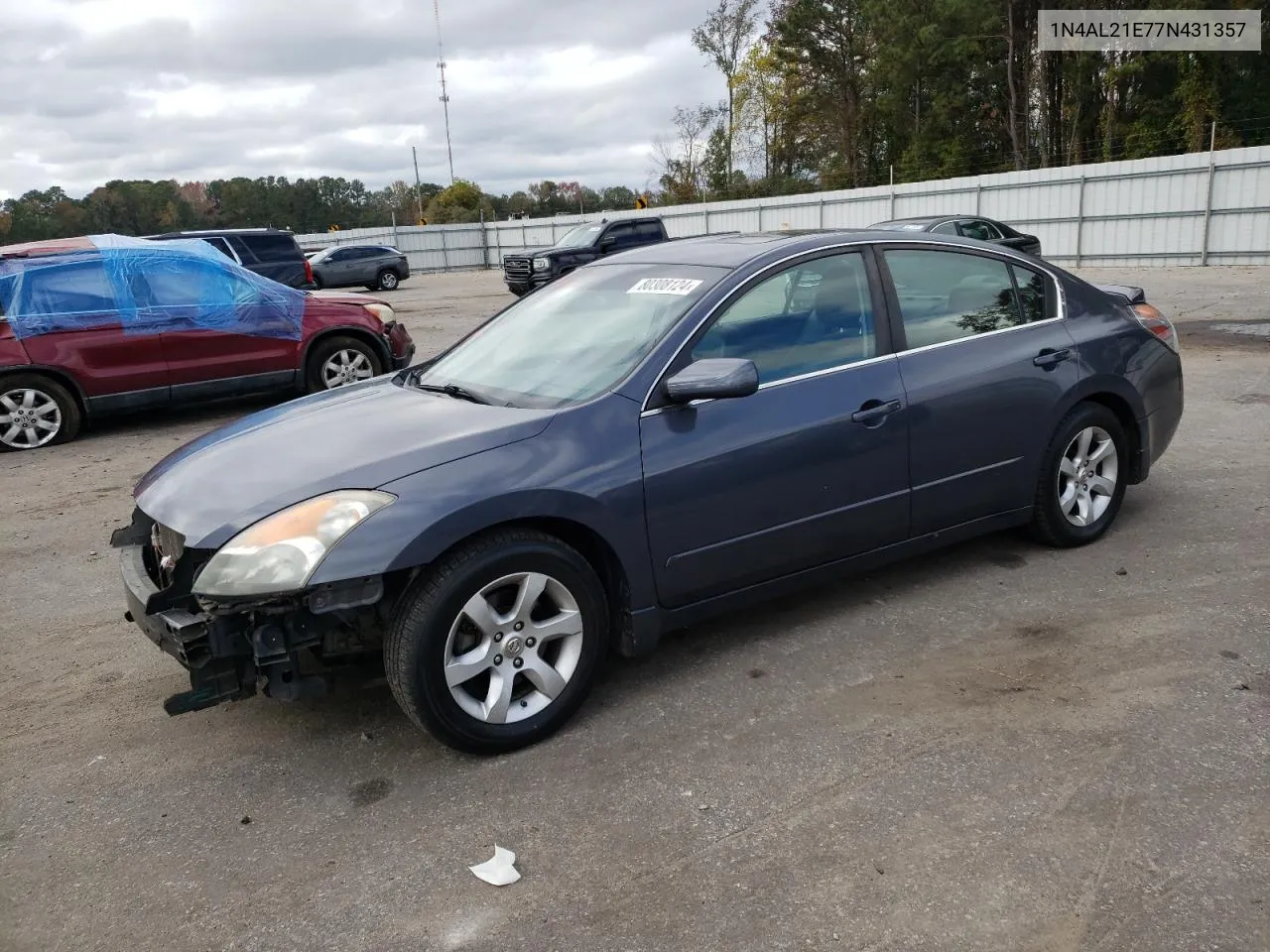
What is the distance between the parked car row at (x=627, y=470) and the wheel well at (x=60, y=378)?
566 cm

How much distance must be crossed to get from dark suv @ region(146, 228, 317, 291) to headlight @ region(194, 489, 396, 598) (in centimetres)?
1292

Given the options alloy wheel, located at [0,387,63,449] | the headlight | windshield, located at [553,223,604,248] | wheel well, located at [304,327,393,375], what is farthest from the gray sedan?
the headlight

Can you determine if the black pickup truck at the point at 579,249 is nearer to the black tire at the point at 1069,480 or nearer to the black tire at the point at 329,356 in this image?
the black tire at the point at 329,356

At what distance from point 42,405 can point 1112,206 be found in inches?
890

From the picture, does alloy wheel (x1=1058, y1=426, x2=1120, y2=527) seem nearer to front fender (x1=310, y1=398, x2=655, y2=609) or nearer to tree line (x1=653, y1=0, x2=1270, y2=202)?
front fender (x1=310, y1=398, x2=655, y2=609)

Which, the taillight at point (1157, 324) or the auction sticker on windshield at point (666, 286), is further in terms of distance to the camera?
the taillight at point (1157, 324)

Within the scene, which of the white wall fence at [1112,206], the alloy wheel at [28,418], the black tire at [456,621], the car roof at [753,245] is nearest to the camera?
the black tire at [456,621]

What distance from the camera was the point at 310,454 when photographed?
3.38 metres

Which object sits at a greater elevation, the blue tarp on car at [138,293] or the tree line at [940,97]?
the tree line at [940,97]

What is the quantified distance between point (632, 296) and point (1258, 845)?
2.77 meters

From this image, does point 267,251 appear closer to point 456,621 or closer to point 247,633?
point 247,633

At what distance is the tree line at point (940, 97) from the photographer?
32.0 m

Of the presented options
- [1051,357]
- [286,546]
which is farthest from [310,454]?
[1051,357]

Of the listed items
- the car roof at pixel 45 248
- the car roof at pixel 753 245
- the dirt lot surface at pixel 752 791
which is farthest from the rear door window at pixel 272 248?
the car roof at pixel 753 245
